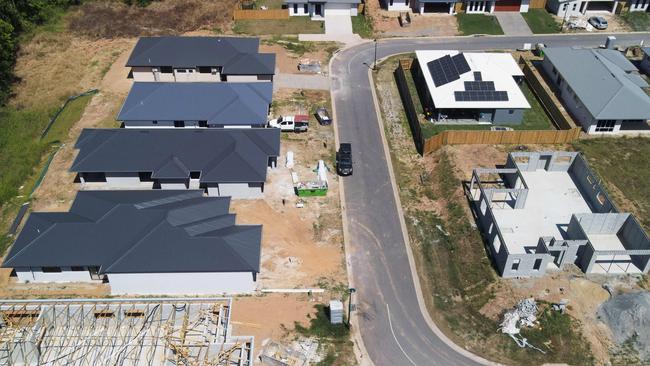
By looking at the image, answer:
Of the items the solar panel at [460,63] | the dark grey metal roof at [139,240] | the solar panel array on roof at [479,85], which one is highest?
the solar panel at [460,63]

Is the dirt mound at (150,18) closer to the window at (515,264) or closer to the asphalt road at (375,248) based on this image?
the asphalt road at (375,248)

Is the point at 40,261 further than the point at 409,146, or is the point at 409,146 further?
the point at 409,146

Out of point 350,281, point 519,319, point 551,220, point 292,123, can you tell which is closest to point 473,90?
point 551,220

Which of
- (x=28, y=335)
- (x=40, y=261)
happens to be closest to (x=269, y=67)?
(x=40, y=261)

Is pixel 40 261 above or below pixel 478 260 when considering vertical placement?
above

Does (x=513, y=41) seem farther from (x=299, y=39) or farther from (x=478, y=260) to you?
(x=478, y=260)

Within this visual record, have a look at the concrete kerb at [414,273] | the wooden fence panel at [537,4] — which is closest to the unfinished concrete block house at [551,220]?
the concrete kerb at [414,273]

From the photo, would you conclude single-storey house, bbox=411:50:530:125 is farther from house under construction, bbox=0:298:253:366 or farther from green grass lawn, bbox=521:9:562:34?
house under construction, bbox=0:298:253:366
